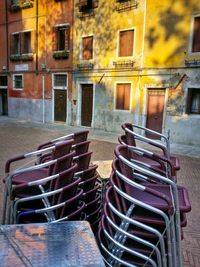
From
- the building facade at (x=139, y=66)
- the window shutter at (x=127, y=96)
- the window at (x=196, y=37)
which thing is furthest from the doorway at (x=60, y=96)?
the window at (x=196, y=37)

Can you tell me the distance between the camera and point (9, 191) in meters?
2.23

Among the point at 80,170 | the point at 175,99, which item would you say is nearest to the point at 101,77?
the point at 175,99

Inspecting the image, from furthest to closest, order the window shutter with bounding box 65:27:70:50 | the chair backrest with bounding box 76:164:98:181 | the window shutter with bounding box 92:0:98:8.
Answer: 1. the window shutter with bounding box 65:27:70:50
2. the window shutter with bounding box 92:0:98:8
3. the chair backrest with bounding box 76:164:98:181

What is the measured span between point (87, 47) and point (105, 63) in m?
1.54

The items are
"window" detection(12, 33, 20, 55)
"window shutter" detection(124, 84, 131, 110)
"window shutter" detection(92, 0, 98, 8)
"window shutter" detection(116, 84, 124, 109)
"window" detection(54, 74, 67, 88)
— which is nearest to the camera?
"window shutter" detection(124, 84, 131, 110)

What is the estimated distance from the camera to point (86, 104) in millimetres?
12789

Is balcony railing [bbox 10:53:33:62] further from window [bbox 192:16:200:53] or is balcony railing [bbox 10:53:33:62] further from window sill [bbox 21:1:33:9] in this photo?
window [bbox 192:16:200:53]

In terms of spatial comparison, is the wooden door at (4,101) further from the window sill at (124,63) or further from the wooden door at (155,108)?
the wooden door at (155,108)

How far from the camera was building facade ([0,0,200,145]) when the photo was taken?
9.27 metres

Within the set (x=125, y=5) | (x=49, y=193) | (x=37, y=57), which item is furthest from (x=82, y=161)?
(x=37, y=57)

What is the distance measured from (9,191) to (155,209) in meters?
1.34

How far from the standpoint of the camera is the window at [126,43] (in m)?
10.6

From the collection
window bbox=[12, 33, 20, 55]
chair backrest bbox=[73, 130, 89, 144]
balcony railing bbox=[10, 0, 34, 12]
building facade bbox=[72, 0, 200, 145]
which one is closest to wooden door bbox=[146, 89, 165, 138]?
building facade bbox=[72, 0, 200, 145]

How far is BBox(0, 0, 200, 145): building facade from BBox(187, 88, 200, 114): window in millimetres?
37
